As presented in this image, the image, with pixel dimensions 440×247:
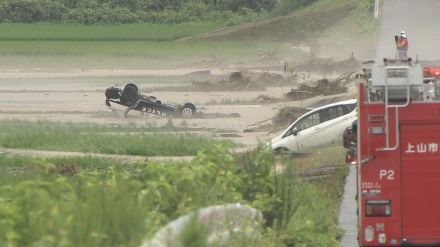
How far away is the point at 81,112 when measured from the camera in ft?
163

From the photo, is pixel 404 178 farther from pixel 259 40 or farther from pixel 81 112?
pixel 259 40

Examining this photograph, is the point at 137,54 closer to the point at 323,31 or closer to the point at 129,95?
the point at 323,31

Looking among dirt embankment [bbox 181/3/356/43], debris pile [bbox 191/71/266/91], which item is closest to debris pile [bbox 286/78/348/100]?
debris pile [bbox 191/71/266/91]

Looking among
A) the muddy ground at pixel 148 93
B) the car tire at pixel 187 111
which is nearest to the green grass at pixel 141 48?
the muddy ground at pixel 148 93

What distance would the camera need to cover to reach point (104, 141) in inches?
1344

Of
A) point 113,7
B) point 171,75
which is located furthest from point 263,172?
point 113,7

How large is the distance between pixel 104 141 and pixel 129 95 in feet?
43.8

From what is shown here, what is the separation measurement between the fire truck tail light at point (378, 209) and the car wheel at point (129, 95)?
3350cm

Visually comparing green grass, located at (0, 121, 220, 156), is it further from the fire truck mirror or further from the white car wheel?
the white car wheel

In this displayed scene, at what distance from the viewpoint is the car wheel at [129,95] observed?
155 ft

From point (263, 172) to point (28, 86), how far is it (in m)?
50.0

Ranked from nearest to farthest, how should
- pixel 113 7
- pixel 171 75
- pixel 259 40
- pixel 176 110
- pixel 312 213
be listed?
1. pixel 312 213
2. pixel 176 110
3. pixel 171 75
4. pixel 259 40
5. pixel 113 7

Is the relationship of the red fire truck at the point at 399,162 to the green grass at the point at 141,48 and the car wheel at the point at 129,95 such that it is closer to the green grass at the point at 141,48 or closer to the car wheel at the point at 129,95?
the car wheel at the point at 129,95

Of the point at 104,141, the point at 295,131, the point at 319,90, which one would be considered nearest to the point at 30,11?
the point at 319,90
